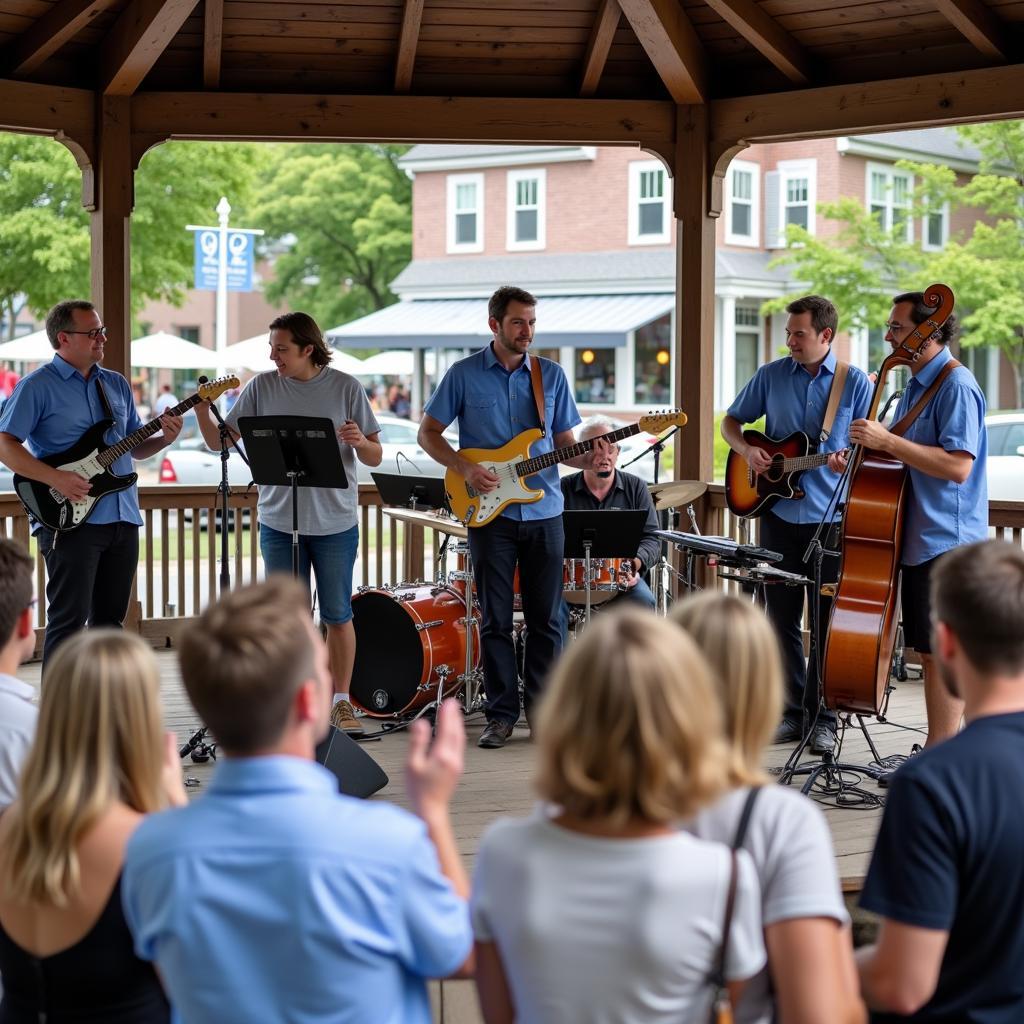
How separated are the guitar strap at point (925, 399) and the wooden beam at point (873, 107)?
6.35ft

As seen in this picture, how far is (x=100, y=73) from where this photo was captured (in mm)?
6516

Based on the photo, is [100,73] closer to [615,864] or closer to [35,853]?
[35,853]

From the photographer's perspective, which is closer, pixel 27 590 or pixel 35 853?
pixel 35 853

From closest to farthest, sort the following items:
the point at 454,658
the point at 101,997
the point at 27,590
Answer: the point at 101,997
the point at 27,590
the point at 454,658

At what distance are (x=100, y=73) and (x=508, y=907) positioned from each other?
19.0 feet

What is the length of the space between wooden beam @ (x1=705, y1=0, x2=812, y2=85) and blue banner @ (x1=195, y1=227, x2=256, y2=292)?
12.2 m

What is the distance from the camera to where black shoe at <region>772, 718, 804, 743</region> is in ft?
17.7

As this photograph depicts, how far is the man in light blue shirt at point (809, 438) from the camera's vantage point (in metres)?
5.21

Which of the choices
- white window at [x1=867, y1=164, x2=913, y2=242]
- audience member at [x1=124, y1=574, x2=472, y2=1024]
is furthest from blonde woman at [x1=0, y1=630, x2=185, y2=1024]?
white window at [x1=867, y1=164, x2=913, y2=242]

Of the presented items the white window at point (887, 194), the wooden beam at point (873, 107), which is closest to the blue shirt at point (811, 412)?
the wooden beam at point (873, 107)

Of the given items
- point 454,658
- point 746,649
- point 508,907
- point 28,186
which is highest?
point 28,186

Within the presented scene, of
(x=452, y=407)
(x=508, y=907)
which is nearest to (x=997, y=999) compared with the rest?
(x=508, y=907)

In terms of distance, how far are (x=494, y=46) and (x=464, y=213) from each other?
2089 centimetres

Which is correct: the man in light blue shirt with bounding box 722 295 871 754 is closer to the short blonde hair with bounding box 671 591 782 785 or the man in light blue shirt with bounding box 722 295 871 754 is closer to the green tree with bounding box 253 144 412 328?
the short blonde hair with bounding box 671 591 782 785
